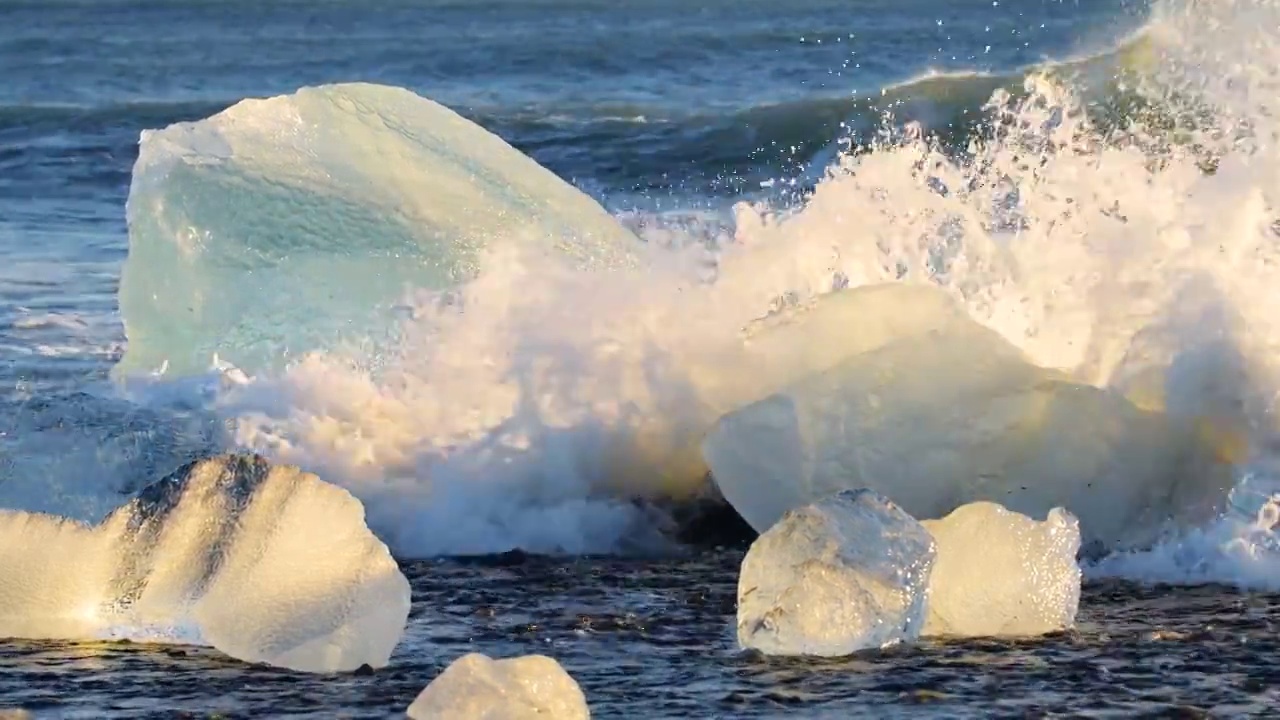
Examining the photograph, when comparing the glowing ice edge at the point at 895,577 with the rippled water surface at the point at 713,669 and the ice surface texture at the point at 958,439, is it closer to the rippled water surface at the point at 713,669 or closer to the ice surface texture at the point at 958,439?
the rippled water surface at the point at 713,669

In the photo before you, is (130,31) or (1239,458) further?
(130,31)

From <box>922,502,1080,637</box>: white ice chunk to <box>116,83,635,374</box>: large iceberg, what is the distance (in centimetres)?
209

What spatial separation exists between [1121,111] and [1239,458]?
9592 millimetres

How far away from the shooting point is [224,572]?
4.44m

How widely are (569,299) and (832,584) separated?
2.02 metres

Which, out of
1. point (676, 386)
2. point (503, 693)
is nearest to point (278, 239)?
point (676, 386)

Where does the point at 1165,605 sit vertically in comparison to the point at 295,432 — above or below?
below

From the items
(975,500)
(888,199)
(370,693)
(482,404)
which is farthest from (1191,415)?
(370,693)

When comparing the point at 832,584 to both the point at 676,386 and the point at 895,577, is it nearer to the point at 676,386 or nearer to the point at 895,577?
the point at 895,577

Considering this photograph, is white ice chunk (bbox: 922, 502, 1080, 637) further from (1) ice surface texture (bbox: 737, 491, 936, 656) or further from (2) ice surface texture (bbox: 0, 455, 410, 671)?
(2) ice surface texture (bbox: 0, 455, 410, 671)

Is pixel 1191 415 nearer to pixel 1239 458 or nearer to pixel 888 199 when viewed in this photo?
pixel 1239 458

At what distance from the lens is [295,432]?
6117 mm

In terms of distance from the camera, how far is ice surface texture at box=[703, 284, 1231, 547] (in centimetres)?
535

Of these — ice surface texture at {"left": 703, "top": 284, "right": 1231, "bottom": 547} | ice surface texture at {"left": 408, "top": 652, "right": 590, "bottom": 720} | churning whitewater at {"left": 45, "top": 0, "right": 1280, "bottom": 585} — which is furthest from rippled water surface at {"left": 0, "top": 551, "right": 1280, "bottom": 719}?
churning whitewater at {"left": 45, "top": 0, "right": 1280, "bottom": 585}
